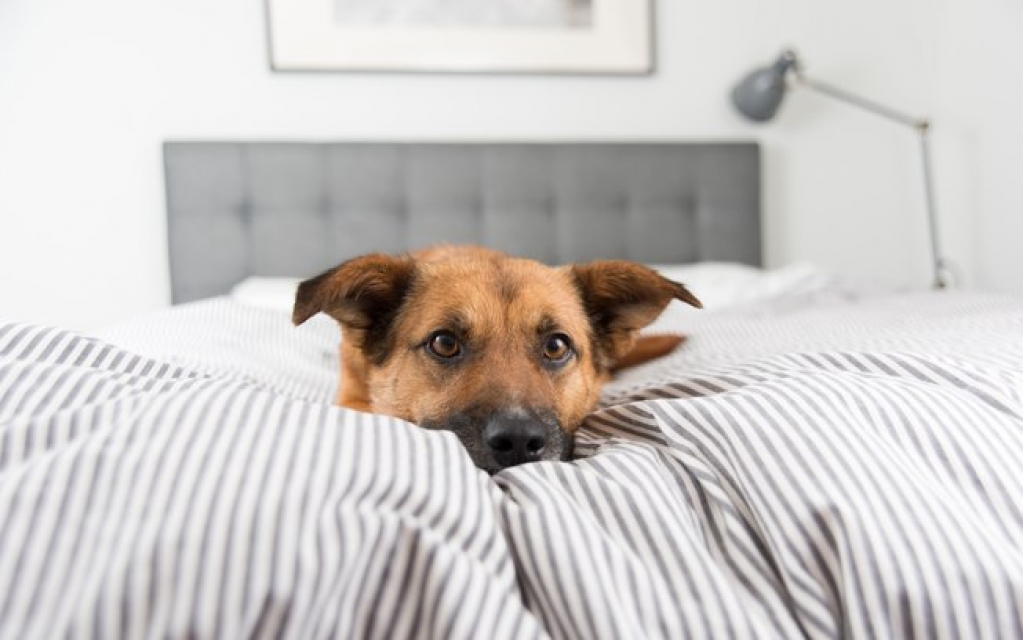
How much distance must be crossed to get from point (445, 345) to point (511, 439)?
329 millimetres

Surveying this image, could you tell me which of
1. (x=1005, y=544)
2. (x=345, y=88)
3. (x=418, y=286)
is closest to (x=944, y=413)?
(x=1005, y=544)

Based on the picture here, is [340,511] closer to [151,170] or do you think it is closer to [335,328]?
[335,328]

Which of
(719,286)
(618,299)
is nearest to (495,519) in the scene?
(618,299)

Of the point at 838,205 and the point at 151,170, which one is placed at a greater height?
the point at 151,170

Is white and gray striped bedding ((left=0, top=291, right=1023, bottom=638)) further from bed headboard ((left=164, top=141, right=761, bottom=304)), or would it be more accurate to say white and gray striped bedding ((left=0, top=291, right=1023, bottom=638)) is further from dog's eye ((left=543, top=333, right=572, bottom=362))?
bed headboard ((left=164, top=141, right=761, bottom=304))

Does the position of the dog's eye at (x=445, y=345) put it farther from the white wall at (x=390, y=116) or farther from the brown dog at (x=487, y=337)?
the white wall at (x=390, y=116)

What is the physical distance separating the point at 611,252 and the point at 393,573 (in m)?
2.78

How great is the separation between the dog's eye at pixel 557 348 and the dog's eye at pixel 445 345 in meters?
0.17

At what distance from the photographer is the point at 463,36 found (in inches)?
124

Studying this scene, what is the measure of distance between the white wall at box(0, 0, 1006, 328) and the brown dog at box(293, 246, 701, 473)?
6.54ft

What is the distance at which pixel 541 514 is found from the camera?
59cm

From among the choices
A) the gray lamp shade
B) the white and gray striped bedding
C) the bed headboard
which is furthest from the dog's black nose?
the gray lamp shade

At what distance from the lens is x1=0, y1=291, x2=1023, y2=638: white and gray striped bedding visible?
458 millimetres

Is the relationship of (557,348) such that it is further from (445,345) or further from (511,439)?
(511,439)
